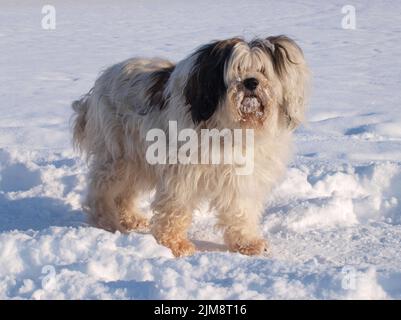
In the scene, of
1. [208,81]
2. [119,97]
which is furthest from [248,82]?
[119,97]

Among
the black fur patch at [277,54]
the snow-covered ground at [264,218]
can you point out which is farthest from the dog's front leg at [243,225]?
the black fur patch at [277,54]

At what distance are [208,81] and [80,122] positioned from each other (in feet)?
5.14

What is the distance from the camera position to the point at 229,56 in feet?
13.1

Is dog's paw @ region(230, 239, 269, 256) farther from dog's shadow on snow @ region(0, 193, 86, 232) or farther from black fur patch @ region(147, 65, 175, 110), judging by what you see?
dog's shadow on snow @ region(0, 193, 86, 232)

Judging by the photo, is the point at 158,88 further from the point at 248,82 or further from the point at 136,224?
the point at 136,224

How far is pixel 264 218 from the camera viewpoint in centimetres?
507

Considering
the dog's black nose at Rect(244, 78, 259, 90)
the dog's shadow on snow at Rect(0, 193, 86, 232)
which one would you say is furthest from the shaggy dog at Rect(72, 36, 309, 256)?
the dog's shadow on snow at Rect(0, 193, 86, 232)

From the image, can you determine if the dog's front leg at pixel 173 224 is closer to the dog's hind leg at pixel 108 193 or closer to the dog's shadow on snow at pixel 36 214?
the dog's hind leg at pixel 108 193

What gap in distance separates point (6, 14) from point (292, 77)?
19042mm

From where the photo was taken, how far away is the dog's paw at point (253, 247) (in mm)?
4547

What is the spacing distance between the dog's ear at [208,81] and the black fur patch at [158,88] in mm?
370

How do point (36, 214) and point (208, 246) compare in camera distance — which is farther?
point (36, 214)
